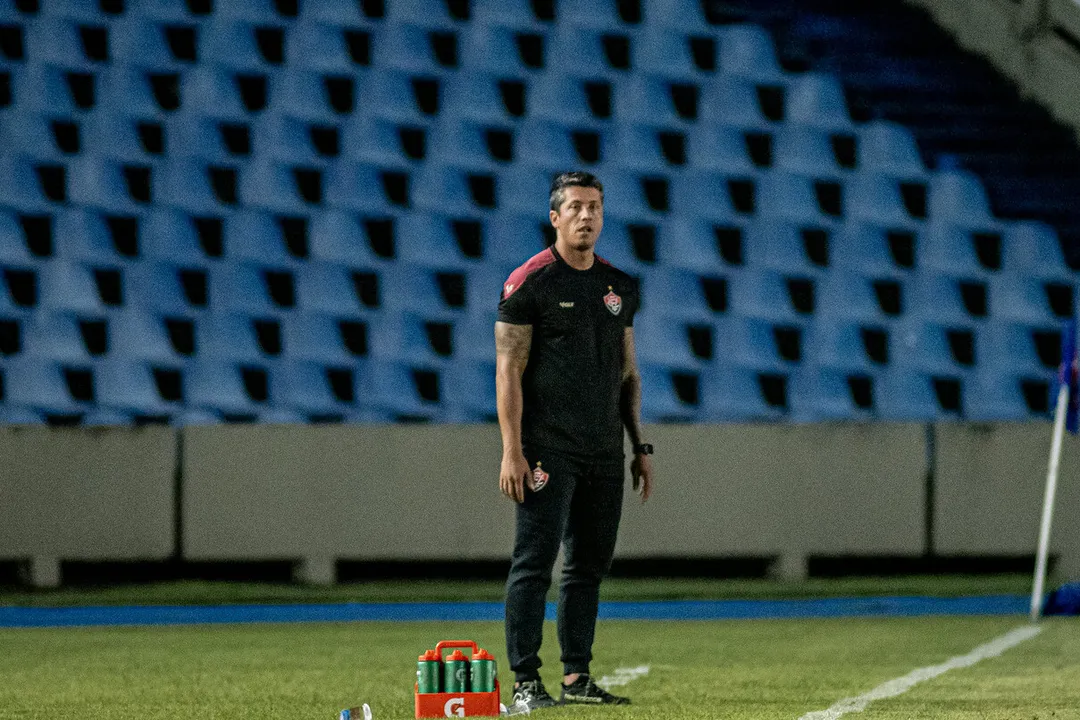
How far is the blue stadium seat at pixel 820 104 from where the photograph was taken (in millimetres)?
15883

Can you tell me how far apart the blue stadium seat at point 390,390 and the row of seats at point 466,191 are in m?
Result: 1.54

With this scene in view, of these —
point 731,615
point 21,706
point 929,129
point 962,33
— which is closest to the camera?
point 21,706

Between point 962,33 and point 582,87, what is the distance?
12.0ft

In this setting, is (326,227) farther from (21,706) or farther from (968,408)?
(21,706)

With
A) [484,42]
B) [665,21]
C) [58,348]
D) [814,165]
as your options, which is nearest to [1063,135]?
[814,165]

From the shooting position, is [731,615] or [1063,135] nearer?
[731,615]

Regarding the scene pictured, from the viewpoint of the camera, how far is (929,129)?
15.8m

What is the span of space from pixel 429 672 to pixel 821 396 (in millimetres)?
11033

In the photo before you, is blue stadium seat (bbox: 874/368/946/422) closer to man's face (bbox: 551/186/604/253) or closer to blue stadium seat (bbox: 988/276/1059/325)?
blue stadium seat (bbox: 988/276/1059/325)

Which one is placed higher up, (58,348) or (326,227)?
(326,227)

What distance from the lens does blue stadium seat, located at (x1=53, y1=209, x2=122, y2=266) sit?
15703 mm

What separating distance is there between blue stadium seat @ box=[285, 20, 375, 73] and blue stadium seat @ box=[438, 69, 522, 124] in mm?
548

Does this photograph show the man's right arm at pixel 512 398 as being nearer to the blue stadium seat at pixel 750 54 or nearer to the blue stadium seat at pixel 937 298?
the blue stadium seat at pixel 937 298

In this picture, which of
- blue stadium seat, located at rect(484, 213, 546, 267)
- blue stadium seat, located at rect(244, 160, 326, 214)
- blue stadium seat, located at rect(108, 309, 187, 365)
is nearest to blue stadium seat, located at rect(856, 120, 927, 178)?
blue stadium seat, located at rect(484, 213, 546, 267)
